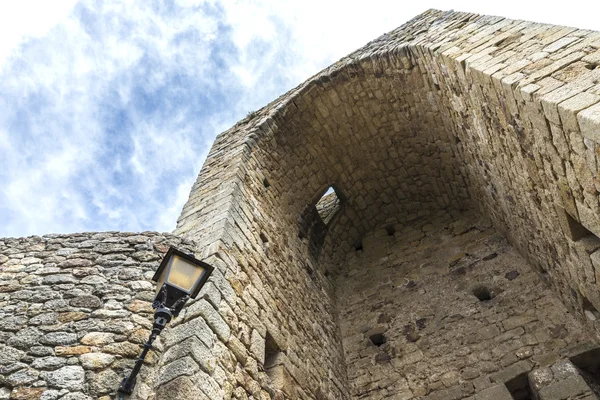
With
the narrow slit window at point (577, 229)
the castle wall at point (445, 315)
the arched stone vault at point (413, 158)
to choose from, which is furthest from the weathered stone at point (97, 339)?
the narrow slit window at point (577, 229)

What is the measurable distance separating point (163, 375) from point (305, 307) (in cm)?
258

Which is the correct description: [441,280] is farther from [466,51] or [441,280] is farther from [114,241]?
[114,241]

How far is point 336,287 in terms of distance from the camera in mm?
6523

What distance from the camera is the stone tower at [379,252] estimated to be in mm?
2777

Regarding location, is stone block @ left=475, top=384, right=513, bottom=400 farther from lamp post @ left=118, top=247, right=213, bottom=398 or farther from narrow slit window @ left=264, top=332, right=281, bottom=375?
lamp post @ left=118, top=247, right=213, bottom=398

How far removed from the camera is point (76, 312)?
Answer: 9.59ft

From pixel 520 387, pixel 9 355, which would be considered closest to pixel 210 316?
pixel 9 355

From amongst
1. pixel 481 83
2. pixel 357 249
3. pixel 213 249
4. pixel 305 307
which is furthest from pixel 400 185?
pixel 213 249

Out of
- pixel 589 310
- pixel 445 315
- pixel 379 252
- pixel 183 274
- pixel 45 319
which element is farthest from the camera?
pixel 379 252

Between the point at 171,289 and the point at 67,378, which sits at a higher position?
the point at 171,289

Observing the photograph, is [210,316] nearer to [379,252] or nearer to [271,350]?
[271,350]

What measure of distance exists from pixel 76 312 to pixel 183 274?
0.82m

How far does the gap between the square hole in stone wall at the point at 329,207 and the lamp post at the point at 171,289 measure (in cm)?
414

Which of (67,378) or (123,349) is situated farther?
(123,349)
